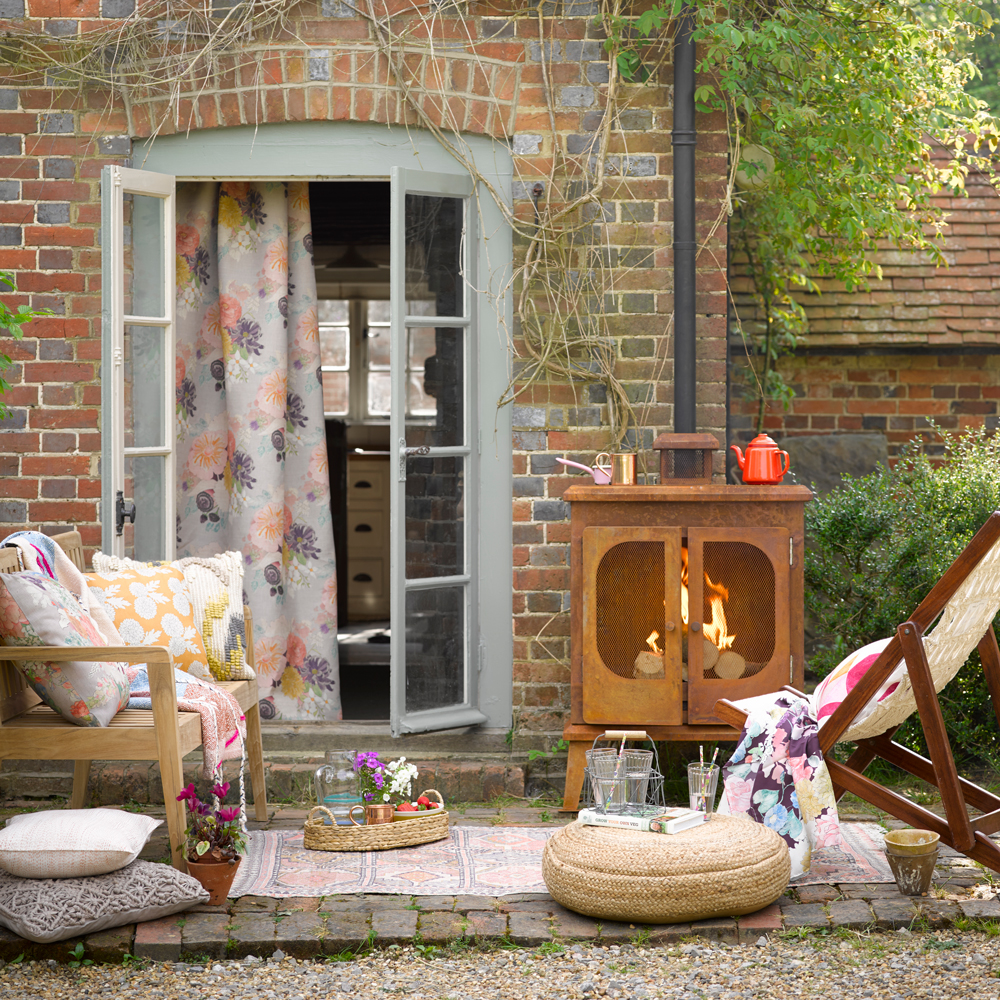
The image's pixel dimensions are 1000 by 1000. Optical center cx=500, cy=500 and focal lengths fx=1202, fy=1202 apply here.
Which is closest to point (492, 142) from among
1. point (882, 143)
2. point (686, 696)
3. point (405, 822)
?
point (882, 143)

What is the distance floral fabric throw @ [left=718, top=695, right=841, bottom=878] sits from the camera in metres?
3.59

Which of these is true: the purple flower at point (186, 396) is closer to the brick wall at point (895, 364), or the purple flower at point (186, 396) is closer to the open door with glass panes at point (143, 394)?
the open door with glass panes at point (143, 394)

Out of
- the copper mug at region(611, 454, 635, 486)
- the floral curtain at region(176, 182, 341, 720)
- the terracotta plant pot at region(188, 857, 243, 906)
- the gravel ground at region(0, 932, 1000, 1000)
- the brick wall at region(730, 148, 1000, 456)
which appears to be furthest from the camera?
the brick wall at region(730, 148, 1000, 456)

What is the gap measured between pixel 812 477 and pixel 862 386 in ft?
2.13

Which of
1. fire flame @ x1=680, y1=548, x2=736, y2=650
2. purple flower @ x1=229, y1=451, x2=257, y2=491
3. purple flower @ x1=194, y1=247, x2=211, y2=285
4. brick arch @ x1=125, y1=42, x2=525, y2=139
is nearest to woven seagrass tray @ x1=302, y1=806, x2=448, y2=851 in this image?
fire flame @ x1=680, y1=548, x2=736, y2=650

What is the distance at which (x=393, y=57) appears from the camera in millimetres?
Result: 4590

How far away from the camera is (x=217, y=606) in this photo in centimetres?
419

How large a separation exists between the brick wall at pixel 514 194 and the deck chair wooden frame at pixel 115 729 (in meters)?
1.22

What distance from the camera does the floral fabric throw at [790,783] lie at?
359 centimetres

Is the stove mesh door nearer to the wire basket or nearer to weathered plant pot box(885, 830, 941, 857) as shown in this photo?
the wire basket

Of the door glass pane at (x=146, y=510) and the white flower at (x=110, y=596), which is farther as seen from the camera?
the door glass pane at (x=146, y=510)

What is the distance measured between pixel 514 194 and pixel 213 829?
2588 millimetres

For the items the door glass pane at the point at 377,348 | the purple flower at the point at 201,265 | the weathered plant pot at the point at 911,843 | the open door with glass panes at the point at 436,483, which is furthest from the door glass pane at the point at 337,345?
the weathered plant pot at the point at 911,843

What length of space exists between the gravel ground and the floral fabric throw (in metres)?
0.41
